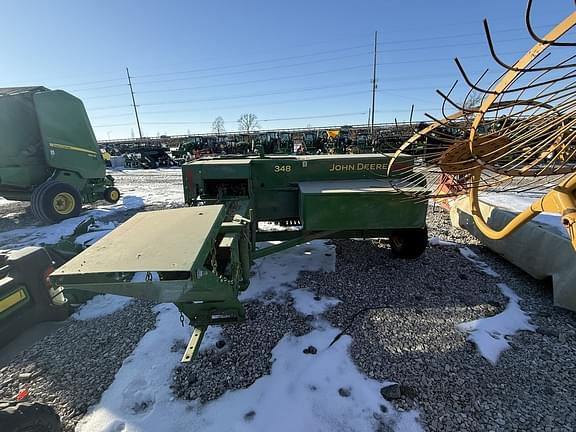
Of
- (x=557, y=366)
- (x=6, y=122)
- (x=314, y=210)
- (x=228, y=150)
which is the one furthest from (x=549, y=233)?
(x=228, y=150)

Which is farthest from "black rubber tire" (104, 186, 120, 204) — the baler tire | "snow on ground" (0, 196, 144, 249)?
the baler tire

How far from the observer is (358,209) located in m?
3.20

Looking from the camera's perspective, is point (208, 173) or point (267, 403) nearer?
point (267, 403)

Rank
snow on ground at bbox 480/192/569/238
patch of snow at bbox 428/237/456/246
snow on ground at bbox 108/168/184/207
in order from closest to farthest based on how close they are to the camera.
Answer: snow on ground at bbox 480/192/569/238 → patch of snow at bbox 428/237/456/246 → snow on ground at bbox 108/168/184/207

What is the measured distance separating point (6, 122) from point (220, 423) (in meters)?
7.53

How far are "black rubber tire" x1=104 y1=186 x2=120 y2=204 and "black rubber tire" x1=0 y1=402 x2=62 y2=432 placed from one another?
7.55 metres

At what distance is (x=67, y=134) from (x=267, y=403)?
7.47 m

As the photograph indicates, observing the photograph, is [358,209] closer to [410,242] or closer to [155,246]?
[410,242]

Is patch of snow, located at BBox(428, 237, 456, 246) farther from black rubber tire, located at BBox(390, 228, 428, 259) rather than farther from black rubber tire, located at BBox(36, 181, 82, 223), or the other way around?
black rubber tire, located at BBox(36, 181, 82, 223)

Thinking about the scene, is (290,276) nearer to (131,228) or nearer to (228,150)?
(131,228)

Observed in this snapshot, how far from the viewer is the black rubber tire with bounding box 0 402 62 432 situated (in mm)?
1430

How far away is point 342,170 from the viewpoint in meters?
3.81

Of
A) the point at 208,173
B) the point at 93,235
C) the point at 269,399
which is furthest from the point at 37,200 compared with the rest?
the point at 269,399

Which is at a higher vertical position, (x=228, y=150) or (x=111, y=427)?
(x=228, y=150)
